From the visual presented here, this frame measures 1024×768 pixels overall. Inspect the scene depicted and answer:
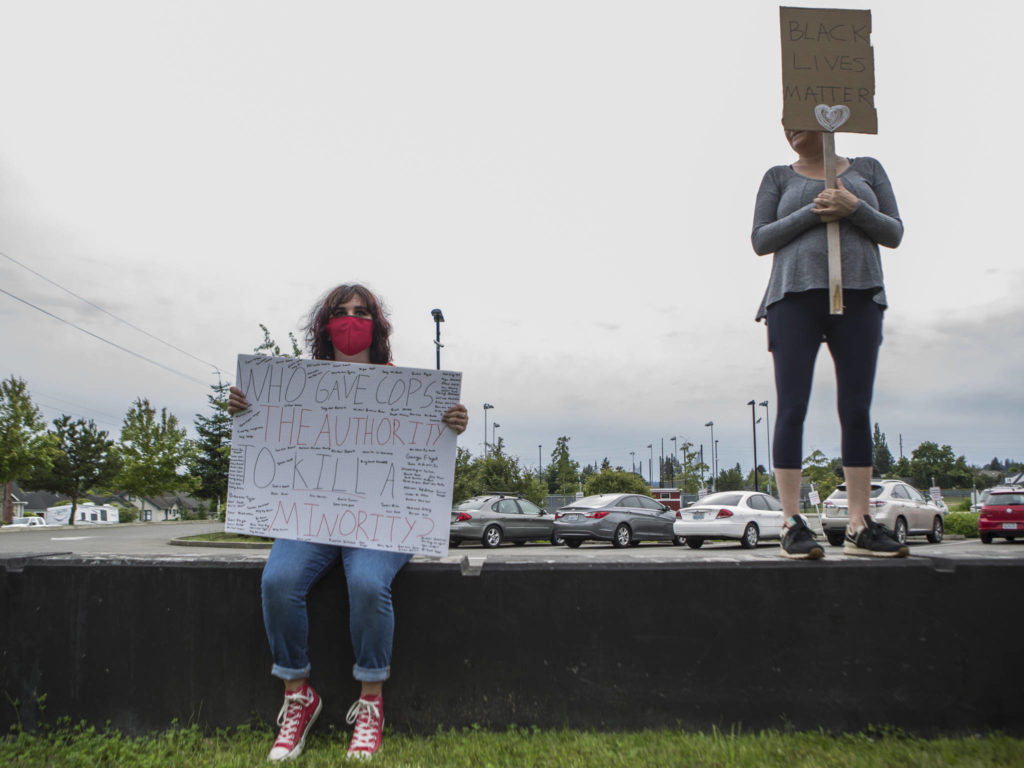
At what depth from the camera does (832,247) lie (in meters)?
2.95

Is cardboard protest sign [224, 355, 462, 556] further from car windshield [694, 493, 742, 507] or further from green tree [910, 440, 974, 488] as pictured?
green tree [910, 440, 974, 488]

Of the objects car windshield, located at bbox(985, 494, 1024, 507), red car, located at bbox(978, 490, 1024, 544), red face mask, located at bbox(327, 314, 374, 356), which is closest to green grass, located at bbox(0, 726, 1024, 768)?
red face mask, located at bbox(327, 314, 374, 356)

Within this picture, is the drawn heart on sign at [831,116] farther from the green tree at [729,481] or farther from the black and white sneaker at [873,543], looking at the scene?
→ the green tree at [729,481]

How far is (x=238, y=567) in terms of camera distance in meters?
2.88

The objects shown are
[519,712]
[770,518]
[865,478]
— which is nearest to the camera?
[519,712]

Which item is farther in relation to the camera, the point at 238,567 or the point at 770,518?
the point at 770,518

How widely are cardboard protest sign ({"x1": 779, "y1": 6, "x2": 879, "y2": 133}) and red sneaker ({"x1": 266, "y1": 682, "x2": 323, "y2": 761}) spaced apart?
10.3ft

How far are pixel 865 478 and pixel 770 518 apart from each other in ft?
49.2

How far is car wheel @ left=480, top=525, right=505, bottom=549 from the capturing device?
1823 cm

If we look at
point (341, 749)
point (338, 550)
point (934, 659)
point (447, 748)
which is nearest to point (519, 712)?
point (447, 748)

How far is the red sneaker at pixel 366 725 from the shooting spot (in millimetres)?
2508

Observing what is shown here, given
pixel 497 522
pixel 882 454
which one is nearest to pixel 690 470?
pixel 497 522

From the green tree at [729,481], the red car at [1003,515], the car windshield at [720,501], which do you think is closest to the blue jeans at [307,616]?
the car windshield at [720,501]

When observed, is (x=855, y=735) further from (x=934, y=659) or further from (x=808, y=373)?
(x=808, y=373)
